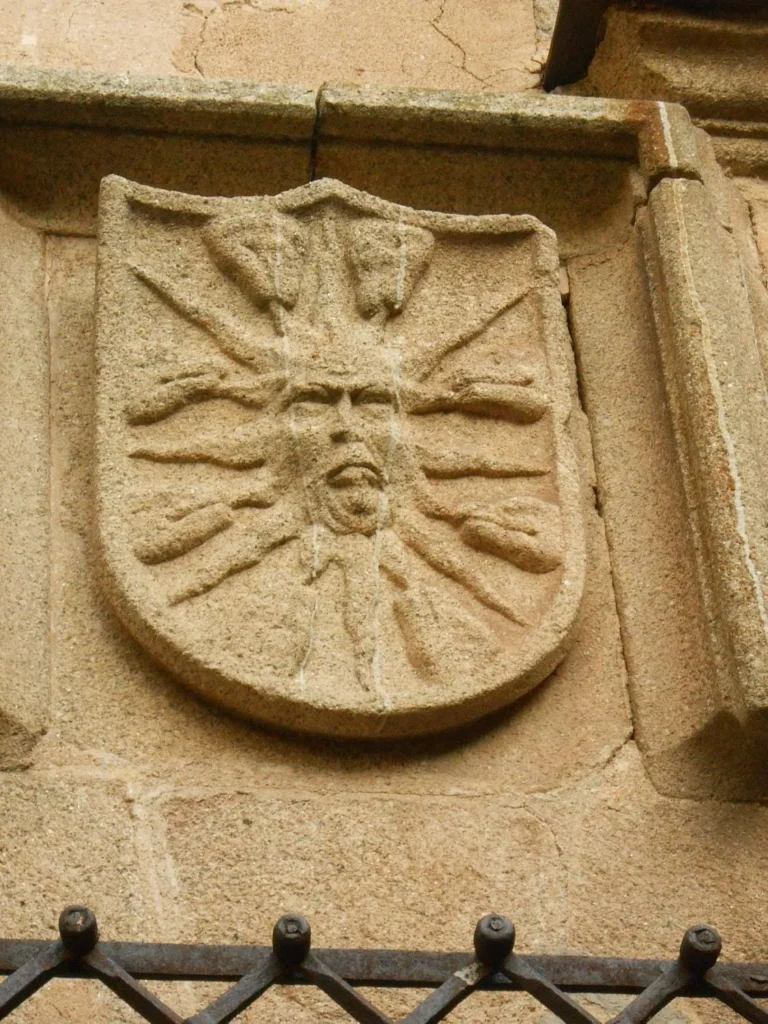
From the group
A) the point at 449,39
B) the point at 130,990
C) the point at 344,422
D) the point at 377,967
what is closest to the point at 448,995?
the point at 377,967

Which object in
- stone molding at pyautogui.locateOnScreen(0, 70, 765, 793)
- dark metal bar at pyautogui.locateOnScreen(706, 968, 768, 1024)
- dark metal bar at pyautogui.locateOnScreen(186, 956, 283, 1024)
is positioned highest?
stone molding at pyautogui.locateOnScreen(0, 70, 765, 793)

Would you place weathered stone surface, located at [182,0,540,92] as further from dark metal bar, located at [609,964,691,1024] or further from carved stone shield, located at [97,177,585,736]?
dark metal bar, located at [609,964,691,1024]

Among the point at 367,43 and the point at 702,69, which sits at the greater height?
the point at 367,43

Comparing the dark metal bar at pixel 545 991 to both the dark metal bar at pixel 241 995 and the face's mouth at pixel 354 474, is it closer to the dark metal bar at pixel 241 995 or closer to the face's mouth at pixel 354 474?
the dark metal bar at pixel 241 995

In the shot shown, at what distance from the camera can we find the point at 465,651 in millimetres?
2252

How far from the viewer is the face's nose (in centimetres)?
242

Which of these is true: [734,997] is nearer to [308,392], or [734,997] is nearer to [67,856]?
[67,856]

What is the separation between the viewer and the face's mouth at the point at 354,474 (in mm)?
2385

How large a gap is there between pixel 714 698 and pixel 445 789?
1.24 ft

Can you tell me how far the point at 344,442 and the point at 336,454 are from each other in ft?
0.07

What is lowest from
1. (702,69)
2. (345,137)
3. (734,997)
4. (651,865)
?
(734,997)

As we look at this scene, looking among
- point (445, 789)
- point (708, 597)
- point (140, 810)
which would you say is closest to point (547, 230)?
point (708, 597)

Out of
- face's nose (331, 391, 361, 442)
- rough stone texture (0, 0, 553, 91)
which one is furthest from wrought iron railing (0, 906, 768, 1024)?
rough stone texture (0, 0, 553, 91)

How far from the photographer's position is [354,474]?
7.83 ft
